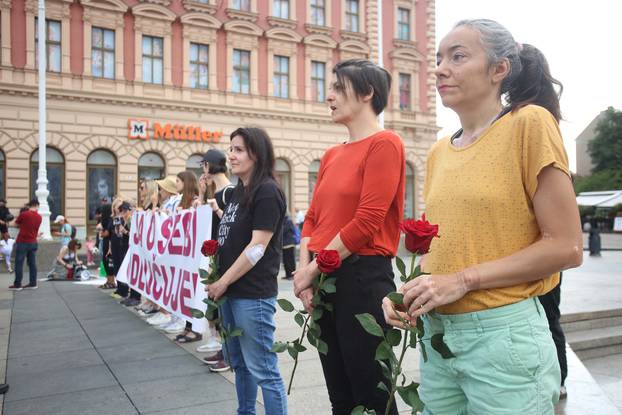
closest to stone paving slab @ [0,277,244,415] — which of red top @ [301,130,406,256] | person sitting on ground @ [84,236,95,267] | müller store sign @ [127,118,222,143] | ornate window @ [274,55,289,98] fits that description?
red top @ [301,130,406,256]

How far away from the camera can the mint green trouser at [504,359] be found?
1.45 meters

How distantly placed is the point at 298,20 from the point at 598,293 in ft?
73.0

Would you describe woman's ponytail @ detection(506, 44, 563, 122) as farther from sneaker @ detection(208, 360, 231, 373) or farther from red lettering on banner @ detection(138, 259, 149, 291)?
red lettering on banner @ detection(138, 259, 149, 291)

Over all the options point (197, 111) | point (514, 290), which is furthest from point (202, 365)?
point (197, 111)

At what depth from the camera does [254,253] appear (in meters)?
2.98

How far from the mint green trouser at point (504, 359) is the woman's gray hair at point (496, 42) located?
705mm

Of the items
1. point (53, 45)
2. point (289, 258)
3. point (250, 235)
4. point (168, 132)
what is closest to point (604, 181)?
point (168, 132)

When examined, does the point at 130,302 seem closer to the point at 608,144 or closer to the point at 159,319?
the point at 159,319

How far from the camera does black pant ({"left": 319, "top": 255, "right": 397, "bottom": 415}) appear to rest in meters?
2.27

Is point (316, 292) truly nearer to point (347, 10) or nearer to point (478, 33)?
point (478, 33)

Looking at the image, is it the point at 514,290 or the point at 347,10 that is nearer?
the point at 514,290

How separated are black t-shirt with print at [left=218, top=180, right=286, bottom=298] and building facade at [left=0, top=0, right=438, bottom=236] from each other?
66.6ft

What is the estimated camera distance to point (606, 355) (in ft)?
19.1

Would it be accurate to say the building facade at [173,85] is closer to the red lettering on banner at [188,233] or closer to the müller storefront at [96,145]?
the müller storefront at [96,145]
